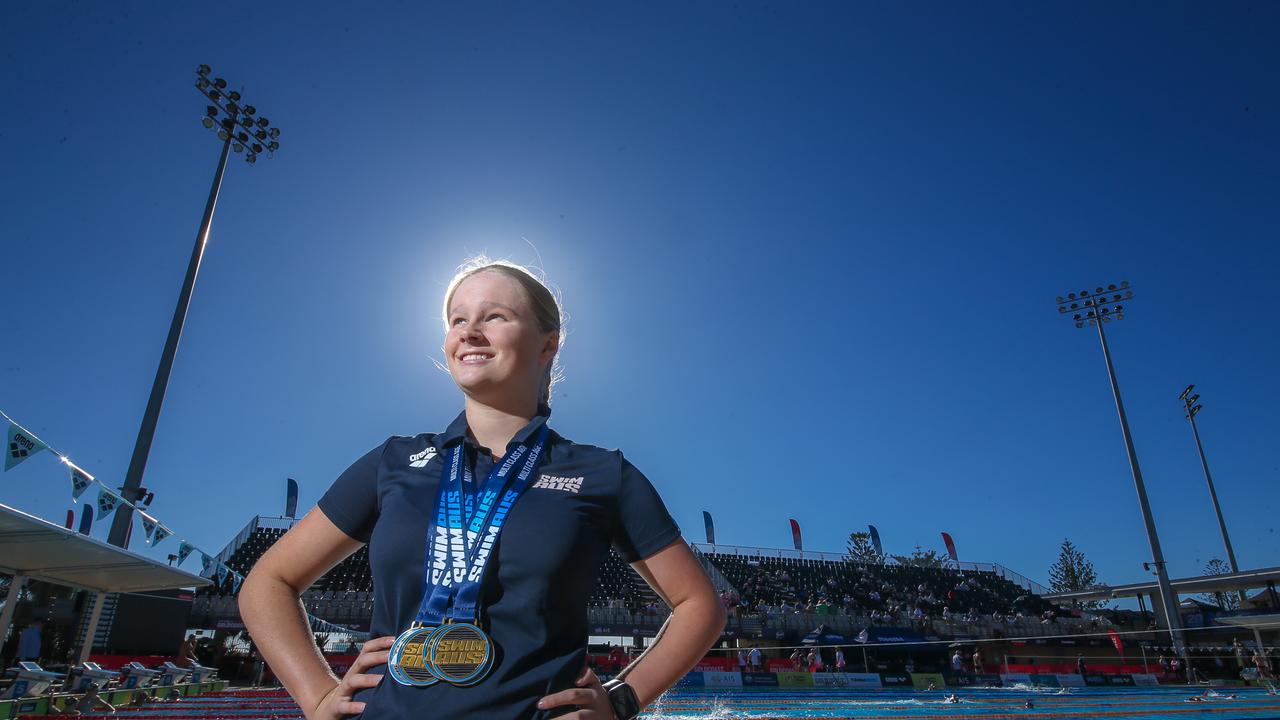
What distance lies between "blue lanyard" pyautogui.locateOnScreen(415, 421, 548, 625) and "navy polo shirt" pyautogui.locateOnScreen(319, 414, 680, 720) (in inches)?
0.8

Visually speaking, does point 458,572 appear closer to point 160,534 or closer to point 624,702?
point 624,702

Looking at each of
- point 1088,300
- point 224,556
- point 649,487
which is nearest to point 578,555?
point 649,487

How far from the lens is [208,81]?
17.5 meters

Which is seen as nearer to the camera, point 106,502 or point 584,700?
point 584,700

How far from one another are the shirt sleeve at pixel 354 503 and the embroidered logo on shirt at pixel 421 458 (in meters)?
0.09

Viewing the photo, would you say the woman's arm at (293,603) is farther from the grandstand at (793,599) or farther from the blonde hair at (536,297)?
the grandstand at (793,599)

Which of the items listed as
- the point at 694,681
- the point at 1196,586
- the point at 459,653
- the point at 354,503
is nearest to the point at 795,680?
the point at 694,681

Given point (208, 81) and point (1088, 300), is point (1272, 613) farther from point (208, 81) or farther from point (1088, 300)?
point (208, 81)

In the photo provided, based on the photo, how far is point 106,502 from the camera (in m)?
11.3

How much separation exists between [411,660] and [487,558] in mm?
210

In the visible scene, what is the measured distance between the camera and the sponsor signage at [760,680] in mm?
18811

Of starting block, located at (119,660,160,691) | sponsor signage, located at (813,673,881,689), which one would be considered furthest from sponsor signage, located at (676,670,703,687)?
starting block, located at (119,660,160,691)

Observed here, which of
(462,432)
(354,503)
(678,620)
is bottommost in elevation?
(678,620)

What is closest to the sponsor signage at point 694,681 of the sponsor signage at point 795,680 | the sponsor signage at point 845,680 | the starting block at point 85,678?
the sponsor signage at point 795,680
